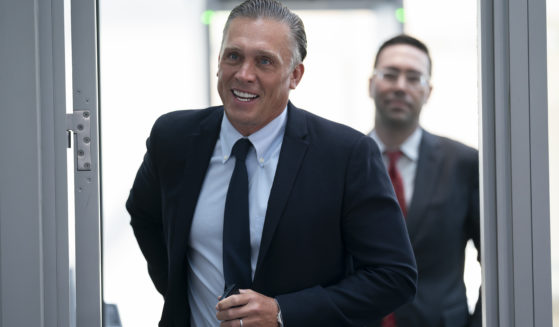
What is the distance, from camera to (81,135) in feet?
3.98

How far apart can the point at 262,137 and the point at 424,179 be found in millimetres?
880

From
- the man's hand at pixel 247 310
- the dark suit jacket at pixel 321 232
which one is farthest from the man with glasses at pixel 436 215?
the man's hand at pixel 247 310

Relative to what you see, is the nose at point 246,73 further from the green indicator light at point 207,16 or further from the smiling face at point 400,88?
the green indicator light at point 207,16

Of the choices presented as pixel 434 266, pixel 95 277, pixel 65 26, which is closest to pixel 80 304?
pixel 95 277

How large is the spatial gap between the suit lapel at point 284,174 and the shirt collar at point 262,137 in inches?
1.4

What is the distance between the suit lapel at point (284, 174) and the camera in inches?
52.1

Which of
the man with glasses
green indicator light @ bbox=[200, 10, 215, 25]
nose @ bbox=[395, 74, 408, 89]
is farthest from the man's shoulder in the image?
green indicator light @ bbox=[200, 10, 215, 25]

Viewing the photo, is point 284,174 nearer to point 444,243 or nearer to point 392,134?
point 444,243

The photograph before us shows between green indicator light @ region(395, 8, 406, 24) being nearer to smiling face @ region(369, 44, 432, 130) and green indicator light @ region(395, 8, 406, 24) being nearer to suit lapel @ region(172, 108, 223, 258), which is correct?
smiling face @ region(369, 44, 432, 130)

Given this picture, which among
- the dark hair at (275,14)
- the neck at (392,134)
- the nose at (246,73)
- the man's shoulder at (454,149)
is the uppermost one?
the dark hair at (275,14)

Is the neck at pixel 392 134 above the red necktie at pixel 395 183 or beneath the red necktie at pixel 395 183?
above

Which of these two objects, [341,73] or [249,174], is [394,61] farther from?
[341,73]

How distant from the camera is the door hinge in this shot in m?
1.21

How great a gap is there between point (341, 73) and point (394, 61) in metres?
1.83
